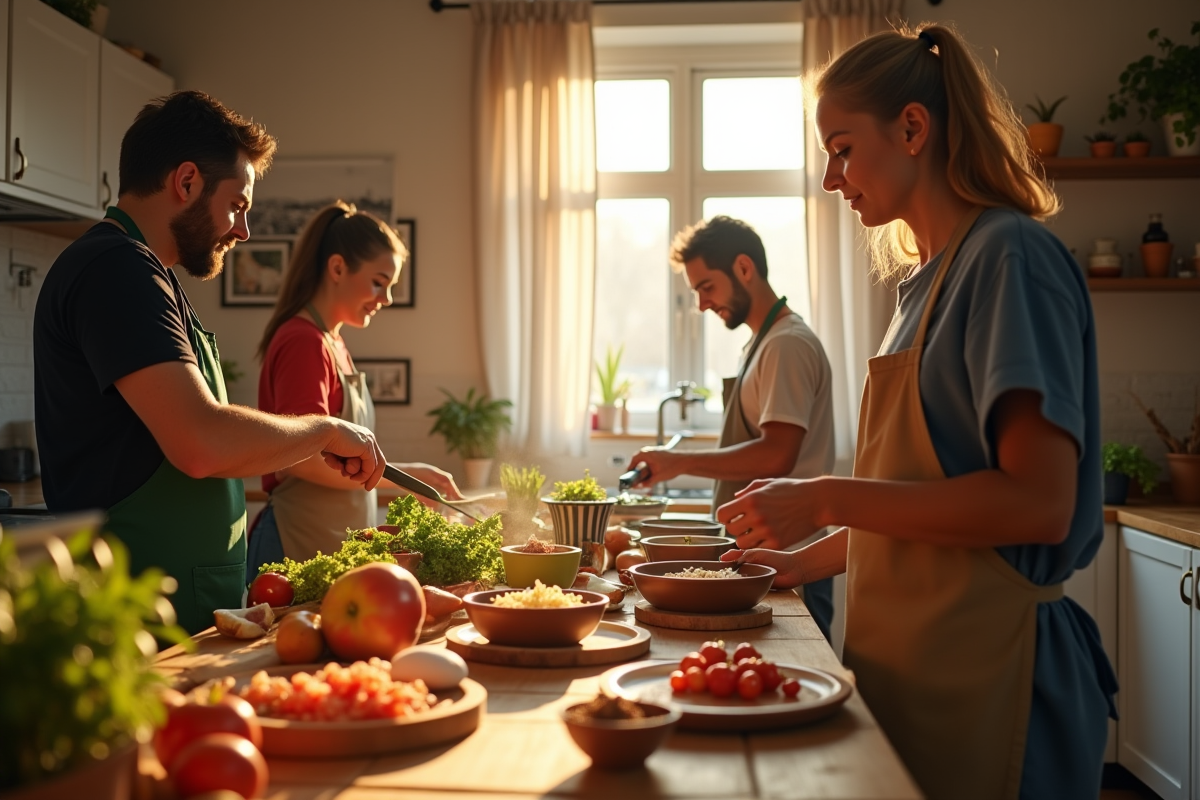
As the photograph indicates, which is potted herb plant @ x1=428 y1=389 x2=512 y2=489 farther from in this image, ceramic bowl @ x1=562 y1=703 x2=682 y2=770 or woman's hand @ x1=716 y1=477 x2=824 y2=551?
ceramic bowl @ x1=562 y1=703 x2=682 y2=770

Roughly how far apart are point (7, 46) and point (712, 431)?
3.34m

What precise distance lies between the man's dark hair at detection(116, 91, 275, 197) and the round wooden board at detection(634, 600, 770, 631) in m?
1.20

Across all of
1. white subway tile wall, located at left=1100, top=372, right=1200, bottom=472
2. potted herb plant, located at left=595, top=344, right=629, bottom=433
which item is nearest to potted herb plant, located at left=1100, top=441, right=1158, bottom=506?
white subway tile wall, located at left=1100, top=372, right=1200, bottom=472

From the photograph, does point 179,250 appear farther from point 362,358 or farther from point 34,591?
point 362,358

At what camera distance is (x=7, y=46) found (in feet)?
12.6

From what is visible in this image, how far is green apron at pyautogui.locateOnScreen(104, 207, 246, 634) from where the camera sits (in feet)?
6.38

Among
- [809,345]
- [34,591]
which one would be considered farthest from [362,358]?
[34,591]

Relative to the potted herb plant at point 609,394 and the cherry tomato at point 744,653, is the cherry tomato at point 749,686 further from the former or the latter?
the potted herb plant at point 609,394

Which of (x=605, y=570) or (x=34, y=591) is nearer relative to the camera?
(x=34, y=591)

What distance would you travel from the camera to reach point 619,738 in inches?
40.9

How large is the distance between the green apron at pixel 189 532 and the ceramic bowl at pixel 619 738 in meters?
1.17

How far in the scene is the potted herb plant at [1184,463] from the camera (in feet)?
14.2

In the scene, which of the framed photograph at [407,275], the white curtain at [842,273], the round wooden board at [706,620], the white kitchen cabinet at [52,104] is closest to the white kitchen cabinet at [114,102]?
the white kitchen cabinet at [52,104]

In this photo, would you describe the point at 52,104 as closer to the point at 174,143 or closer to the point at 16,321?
the point at 16,321
